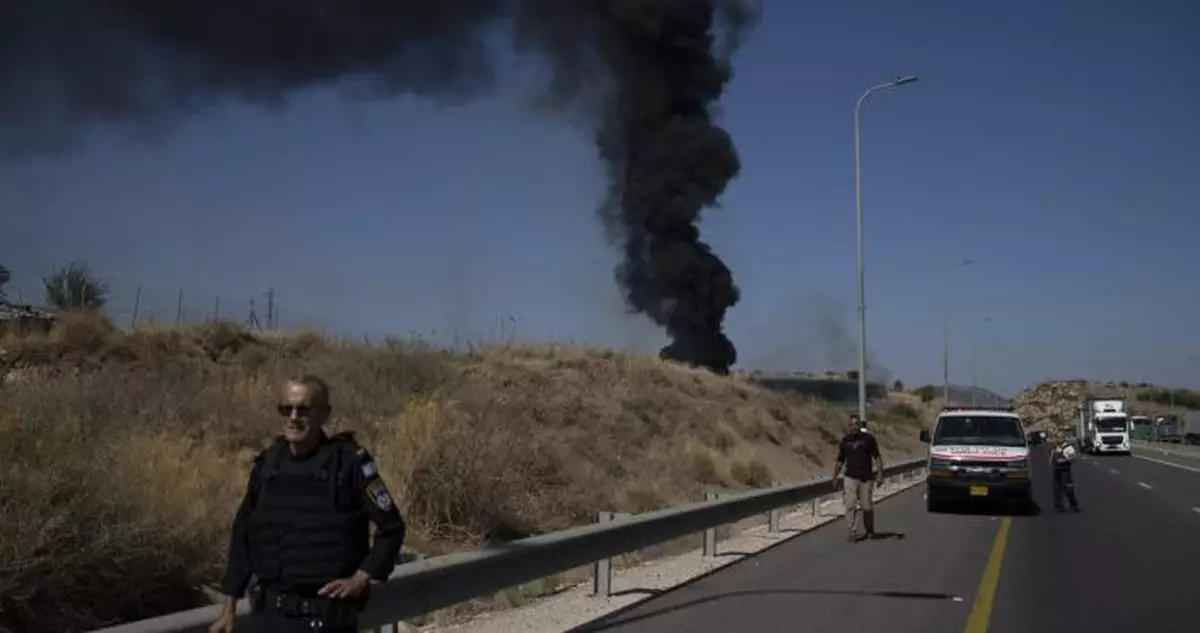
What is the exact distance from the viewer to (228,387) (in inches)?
781

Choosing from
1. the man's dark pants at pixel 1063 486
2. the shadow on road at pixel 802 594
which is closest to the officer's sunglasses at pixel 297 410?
the shadow on road at pixel 802 594

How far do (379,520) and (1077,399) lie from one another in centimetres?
13769

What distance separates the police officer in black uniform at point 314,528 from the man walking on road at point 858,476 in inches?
504

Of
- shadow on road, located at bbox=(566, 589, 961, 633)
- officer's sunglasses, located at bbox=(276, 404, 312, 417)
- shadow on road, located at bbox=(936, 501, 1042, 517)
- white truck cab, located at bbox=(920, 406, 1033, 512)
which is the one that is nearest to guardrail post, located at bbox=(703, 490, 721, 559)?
shadow on road, located at bbox=(566, 589, 961, 633)

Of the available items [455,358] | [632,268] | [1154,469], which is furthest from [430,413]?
[1154,469]

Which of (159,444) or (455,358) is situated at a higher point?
(455,358)

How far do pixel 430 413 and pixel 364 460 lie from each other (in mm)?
12045

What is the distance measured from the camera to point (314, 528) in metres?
4.51

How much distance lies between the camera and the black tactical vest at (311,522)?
452cm

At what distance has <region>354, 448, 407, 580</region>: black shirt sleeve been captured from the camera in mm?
4520

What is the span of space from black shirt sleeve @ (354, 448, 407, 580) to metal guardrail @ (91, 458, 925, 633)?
1.32 metres

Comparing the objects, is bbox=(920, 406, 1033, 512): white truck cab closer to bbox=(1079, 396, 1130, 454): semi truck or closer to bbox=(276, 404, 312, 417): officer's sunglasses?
bbox=(276, 404, 312, 417): officer's sunglasses

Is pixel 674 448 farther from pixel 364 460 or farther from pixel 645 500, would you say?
pixel 364 460

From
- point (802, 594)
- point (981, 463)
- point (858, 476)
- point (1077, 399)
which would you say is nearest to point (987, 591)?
point (802, 594)
